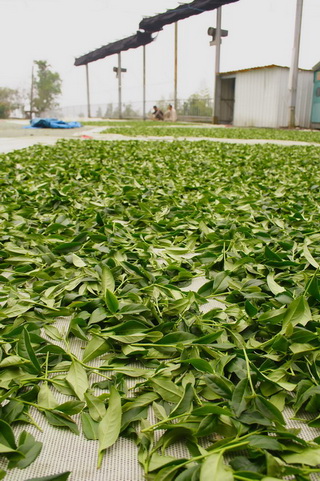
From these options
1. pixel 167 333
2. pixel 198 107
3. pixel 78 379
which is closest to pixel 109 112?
pixel 198 107

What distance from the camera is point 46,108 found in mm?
38844

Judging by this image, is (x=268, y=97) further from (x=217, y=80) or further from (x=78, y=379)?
(x=78, y=379)

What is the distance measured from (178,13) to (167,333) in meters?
18.0

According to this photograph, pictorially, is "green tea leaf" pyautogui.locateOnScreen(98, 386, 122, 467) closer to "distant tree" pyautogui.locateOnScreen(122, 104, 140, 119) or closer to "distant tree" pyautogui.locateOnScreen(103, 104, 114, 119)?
"distant tree" pyautogui.locateOnScreen(122, 104, 140, 119)

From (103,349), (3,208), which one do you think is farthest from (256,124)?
(103,349)

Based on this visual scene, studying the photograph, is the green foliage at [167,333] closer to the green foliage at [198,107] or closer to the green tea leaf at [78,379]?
the green tea leaf at [78,379]

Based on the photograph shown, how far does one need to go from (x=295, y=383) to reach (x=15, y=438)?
53 cm

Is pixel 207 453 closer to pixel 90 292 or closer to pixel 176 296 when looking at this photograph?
pixel 176 296

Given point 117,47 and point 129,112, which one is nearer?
point 117,47

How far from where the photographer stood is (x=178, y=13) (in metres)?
16.3

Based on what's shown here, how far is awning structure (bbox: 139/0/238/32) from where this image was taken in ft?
48.0

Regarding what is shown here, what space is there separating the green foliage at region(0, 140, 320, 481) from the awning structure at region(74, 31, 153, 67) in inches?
827

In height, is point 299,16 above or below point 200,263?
above

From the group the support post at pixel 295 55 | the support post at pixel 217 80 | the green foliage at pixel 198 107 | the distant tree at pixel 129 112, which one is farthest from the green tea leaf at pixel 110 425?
the distant tree at pixel 129 112
